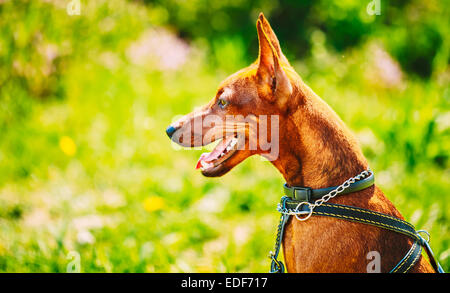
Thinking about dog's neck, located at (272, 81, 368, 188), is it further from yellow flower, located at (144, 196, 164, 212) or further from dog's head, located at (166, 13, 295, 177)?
yellow flower, located at (144, 196, 164, 212)

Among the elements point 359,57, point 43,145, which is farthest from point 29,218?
point 359,57

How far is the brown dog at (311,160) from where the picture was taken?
1.67 metres

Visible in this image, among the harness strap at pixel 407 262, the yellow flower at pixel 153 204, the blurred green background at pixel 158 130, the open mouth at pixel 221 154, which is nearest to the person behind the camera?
the harness strap at pixel 407 262

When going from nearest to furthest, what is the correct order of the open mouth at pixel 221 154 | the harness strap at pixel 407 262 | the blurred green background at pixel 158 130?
the harness strap at pixel 407 262 < the open mouth at pixel 221 154 < the blurred green background at pixel 158 130

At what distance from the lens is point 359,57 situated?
265 inches

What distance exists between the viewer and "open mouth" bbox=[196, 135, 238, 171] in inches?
74.9

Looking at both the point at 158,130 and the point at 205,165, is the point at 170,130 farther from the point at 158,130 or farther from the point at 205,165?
the point at 158,130

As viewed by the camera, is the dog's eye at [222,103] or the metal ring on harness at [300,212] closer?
the metal ring on harness at [300,212]

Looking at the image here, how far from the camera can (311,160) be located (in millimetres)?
1746

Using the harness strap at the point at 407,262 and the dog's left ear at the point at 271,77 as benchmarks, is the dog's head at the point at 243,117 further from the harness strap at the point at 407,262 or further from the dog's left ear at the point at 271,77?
the harness strap at the point at 407,262

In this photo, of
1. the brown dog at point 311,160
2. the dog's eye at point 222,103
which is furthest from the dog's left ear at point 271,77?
the dog's eye at point 222,103

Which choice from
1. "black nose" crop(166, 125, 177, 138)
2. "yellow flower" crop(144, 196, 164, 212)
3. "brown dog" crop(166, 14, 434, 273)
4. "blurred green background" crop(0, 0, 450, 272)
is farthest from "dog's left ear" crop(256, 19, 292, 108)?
"yellow flower" crop(144, 196, 164, 212)

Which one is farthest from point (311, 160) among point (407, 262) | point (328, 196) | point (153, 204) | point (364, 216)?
point (153, 204)

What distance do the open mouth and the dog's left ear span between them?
12.2 inches
